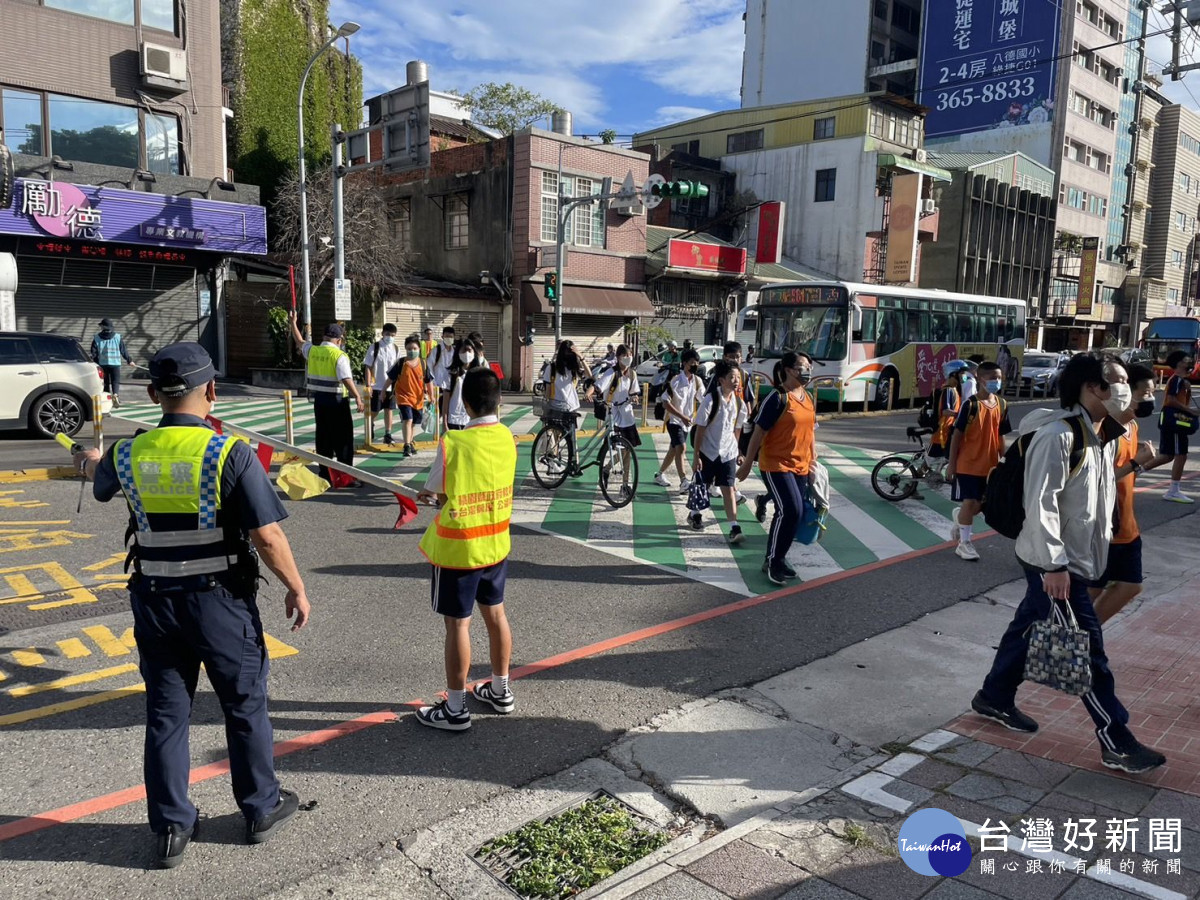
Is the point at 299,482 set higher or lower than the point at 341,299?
lower

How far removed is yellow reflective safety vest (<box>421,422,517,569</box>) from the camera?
418 centimetres

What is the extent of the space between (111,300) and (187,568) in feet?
73.3

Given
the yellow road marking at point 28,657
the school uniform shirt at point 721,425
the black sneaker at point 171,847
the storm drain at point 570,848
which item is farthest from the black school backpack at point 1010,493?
the yellow road marking at point 28,657

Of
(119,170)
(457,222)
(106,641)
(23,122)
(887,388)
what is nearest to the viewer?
(106,641)

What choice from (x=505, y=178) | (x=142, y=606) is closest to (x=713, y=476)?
(x=142, y=606)

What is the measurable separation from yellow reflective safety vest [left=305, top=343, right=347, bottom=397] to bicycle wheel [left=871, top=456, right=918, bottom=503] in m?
6.70

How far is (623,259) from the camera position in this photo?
2966 centimetres

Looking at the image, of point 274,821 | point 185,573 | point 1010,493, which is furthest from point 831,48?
point 274,821

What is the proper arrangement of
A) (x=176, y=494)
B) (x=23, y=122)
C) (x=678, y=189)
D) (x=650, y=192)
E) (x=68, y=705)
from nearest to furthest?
(x=176, y=494)
(x=68, y=705)
(x=678, y=189)
(x=650, y=192)
(x=23, y=122)

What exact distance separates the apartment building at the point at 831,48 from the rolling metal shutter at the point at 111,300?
4264 cm

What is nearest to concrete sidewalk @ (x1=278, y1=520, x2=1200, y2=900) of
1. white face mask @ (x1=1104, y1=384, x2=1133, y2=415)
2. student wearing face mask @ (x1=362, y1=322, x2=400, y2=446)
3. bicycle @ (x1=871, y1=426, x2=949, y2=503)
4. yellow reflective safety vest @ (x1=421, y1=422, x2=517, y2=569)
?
yellow reflective safety vest @ (x1=421, y1=422, x2=517, y2=569)

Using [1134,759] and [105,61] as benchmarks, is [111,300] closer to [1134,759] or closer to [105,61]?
[105,61]

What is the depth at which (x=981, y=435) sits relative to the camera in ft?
26.9

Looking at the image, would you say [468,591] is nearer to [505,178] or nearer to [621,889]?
[621,889]
